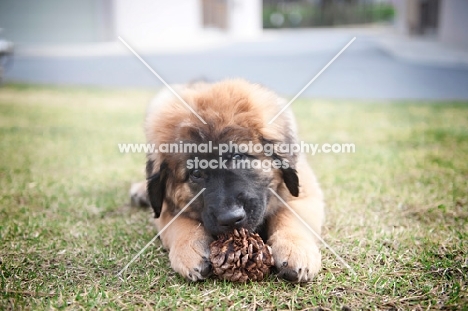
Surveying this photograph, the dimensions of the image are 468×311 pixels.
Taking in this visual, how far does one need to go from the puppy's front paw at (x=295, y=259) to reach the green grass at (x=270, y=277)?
57 mm

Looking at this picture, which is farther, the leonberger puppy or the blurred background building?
the blurred background building

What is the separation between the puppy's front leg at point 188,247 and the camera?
2.32 m

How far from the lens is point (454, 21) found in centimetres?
1506

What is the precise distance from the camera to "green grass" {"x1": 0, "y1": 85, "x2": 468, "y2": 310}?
2.19 m

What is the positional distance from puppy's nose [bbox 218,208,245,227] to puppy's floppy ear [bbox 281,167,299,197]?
20.2 inches

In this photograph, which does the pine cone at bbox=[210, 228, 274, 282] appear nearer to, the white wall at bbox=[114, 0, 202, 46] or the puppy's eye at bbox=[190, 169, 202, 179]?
the puppy's eye at bbox=[190, 169, 202, 179]

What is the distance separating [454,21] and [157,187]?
50.3 ft

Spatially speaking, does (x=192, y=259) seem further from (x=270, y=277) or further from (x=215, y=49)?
(x=215, y=49)

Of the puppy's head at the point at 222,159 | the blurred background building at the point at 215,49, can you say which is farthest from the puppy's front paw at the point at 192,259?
the blurred background building at the point at 215,49

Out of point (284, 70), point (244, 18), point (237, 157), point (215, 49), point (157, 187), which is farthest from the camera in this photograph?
point (244, 18)

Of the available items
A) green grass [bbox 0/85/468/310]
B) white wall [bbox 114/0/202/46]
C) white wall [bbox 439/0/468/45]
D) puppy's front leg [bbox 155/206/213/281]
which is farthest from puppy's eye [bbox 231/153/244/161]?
white wall [bbox 114/0/202/46]

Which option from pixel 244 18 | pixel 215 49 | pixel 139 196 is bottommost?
pixel 139 196

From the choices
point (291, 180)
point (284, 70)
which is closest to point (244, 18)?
point (284, 70)

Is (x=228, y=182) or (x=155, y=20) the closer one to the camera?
(x=228, y=182)
